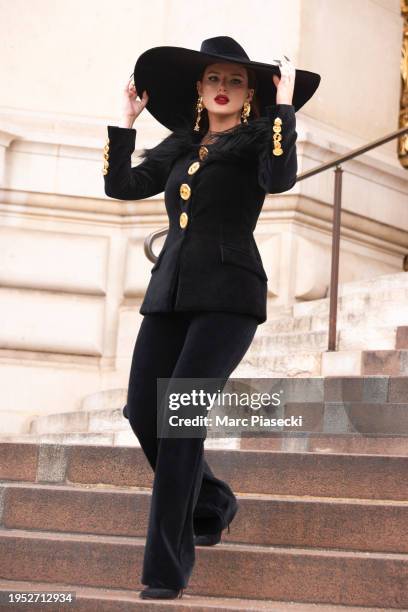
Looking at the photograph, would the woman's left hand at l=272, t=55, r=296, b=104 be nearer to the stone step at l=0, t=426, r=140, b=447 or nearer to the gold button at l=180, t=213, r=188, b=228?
the gold button at l=180, t=213, r=188, b=228

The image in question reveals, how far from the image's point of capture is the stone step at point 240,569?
4547 millimetres

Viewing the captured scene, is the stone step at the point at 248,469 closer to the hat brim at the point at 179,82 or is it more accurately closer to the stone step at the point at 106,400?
the hat brim at the point at 179,82

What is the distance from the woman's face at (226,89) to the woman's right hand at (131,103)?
11.5 inches

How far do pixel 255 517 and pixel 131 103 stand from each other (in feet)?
5.11

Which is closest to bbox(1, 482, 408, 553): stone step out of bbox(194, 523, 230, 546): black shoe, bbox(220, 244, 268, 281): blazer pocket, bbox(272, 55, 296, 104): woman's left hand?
bbox(194, 523, 230, 546): black shoe

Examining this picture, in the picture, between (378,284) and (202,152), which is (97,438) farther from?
(202,152)

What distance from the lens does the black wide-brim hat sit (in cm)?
462

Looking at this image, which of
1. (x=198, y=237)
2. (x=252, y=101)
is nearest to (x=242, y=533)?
(x=198, y=237)

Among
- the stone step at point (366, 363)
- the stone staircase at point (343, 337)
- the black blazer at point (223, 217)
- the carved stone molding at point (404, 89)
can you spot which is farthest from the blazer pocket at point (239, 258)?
the carved stone molding at point (404, 89)

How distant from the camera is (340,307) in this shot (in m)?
7.79

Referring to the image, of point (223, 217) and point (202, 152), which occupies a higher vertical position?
point (202, 152)

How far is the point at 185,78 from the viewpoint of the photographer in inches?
188

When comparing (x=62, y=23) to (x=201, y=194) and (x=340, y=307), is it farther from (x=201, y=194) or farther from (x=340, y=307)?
(x=201, y=194)

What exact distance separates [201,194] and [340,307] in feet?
11.1
